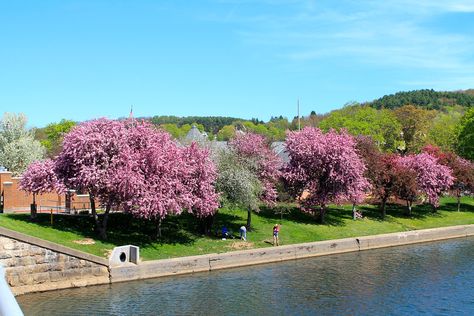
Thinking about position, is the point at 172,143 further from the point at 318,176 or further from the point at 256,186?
the point at 318,176

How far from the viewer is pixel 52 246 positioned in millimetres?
28578

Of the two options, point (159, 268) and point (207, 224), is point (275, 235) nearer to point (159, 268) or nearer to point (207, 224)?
point (207, 224)

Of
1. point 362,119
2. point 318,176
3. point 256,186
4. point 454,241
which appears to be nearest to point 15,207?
point 256,186

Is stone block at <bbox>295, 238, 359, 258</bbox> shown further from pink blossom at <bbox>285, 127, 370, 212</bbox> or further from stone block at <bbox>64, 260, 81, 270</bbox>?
stone block at <bbox>64, 260, 81, 270</bbox>

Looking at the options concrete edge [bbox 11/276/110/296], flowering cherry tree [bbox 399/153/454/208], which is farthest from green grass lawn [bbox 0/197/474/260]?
flowering cherry tree [bbox 399/153/454/208]

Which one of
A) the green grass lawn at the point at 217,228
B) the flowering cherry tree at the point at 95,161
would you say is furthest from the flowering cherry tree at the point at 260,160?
the flowering cherry tree at the point at 95,161

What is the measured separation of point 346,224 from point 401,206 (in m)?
15.3

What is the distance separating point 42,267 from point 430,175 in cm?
4256

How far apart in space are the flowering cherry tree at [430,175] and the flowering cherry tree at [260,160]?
1867cm

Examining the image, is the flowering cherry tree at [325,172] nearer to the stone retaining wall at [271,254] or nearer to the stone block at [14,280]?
the stone retaining wall at [271,254]

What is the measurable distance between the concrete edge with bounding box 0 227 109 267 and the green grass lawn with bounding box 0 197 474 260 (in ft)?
5.57

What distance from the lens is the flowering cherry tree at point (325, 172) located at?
154 ft

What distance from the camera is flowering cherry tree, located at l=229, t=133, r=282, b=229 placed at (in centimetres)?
4300

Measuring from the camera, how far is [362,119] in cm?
9000
